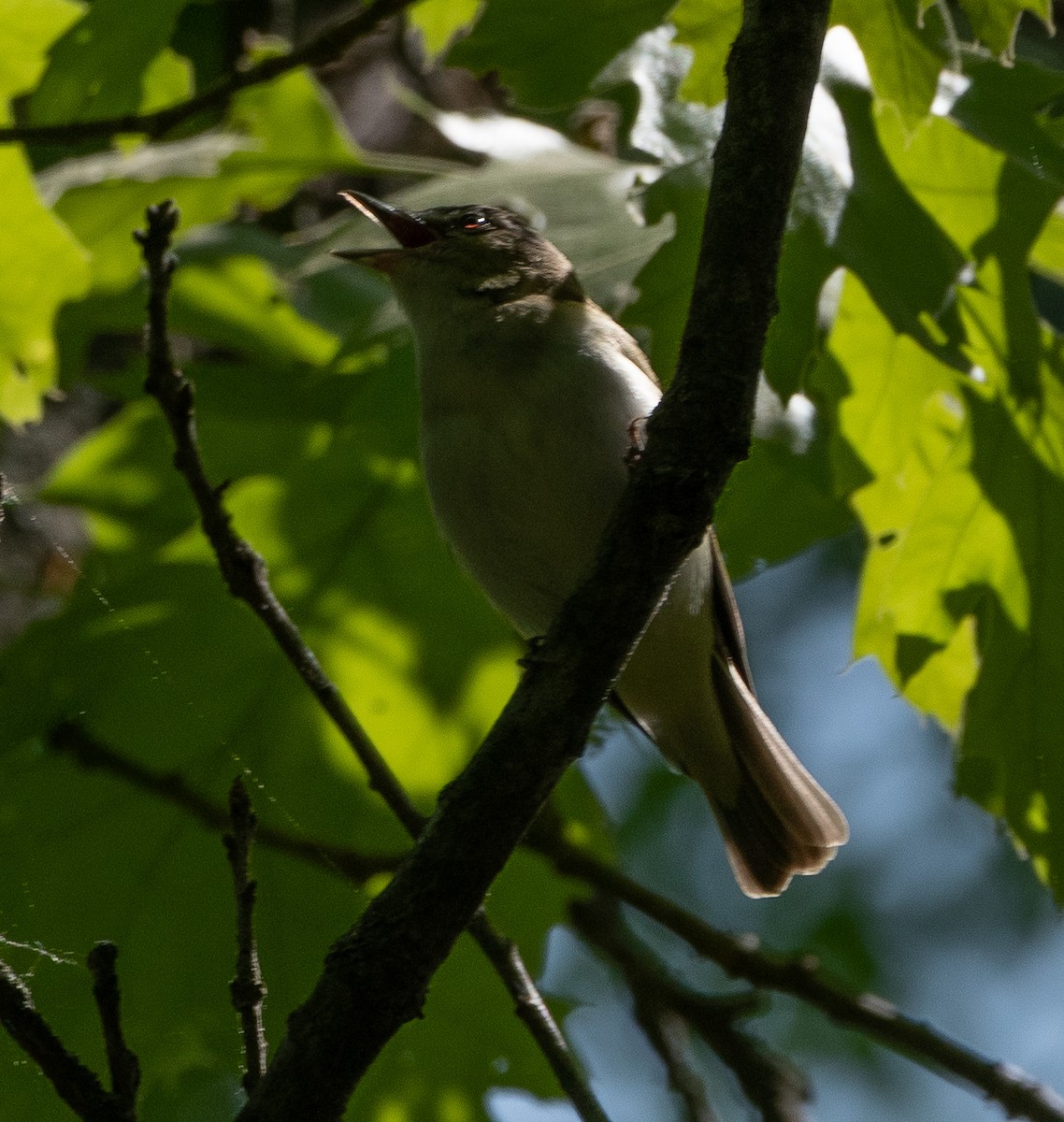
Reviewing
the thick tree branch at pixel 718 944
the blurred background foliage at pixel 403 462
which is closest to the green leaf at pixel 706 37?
the blurred background foliage at pixel 403 462

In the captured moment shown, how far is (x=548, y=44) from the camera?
10.2ft

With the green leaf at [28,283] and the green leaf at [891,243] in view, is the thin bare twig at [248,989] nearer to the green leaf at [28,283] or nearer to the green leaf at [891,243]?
the green leaf at [891,243]

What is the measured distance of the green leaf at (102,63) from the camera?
10.8 ft

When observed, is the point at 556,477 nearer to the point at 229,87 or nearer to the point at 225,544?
the point at 225,544

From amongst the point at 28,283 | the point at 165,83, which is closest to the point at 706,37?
the point at 165,83

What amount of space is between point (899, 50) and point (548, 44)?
797 mm

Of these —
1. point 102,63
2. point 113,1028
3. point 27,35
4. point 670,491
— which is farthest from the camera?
point 27,35

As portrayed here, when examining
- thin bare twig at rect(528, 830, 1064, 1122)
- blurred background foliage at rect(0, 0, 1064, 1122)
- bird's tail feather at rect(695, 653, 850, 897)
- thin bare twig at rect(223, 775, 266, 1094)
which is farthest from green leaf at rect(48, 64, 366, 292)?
thin bare twig at rect(223, 775, 266, 1094)

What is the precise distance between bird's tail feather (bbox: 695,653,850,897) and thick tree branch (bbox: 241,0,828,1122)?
194 centimetres

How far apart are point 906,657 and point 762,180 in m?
1.59

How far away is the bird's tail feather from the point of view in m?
4.09

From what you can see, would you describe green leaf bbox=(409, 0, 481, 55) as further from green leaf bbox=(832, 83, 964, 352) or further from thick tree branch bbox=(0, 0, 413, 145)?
green leaf bbox=(832, 83, 964, 352)

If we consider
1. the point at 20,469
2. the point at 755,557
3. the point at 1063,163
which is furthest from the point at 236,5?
the point at 1063,163

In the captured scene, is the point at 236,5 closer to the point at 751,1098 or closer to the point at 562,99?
the point at 562,99
